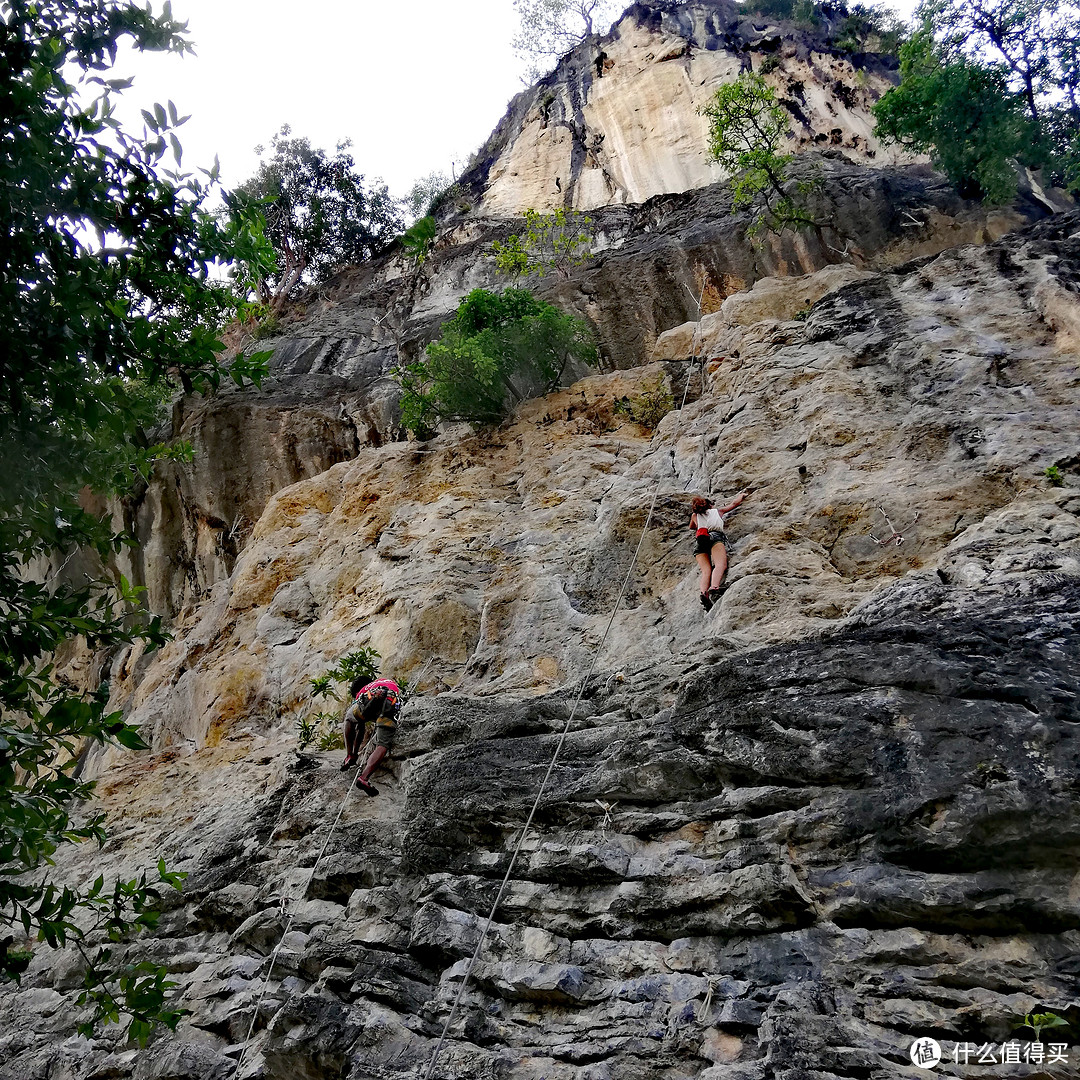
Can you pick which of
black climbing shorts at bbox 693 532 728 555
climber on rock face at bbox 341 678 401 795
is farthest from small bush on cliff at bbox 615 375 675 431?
climber on rock face at bbox 341 678 401 795

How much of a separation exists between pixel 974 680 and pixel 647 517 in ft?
15.6

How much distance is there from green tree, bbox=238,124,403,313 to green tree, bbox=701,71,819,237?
43.0 feet

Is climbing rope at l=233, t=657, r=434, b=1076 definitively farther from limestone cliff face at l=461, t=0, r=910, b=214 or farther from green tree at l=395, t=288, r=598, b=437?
limestone cliff face at l=461, t=0, r=910, b=214

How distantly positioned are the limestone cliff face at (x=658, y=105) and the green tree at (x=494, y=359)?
26.0 feet

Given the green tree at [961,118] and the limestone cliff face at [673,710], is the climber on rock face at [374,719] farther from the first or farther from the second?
the green tree at [961,118]

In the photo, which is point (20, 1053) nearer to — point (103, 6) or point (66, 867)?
point (66, 867)

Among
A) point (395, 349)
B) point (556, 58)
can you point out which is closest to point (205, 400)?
point (395, 349)

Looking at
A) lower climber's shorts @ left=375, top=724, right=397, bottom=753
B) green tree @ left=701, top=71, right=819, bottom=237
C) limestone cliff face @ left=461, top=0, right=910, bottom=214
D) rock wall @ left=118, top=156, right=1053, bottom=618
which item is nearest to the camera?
lower climber's shorts @ left=375, top=724, right=397, bottom=753

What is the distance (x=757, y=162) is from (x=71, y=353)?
13.6 metres

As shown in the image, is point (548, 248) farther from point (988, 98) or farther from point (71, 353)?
point (71, 353)

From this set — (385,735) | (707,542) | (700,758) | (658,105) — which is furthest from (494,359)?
(658,105)

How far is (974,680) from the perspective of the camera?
19.6 feet
